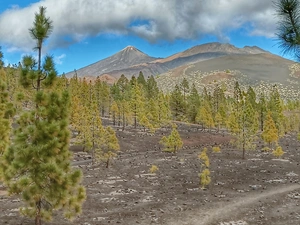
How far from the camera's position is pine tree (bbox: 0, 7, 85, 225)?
1460cm

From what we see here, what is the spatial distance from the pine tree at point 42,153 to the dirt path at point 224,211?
828cm

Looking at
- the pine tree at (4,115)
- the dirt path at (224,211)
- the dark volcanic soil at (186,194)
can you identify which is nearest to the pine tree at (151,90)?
the dark volcanic soil at (186,194)

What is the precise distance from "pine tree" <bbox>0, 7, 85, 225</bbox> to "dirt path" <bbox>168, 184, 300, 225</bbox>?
27.2 ft

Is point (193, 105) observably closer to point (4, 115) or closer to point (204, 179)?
point (204, 179)

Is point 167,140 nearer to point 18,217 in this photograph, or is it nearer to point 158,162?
point 158,162

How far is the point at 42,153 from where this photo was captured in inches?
578

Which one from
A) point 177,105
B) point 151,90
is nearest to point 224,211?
point 177,105

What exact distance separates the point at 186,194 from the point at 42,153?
17029mm

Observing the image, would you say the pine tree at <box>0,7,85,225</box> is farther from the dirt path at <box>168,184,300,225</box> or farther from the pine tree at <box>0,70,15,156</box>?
the pine tree at <box>0,70,15,156</box>

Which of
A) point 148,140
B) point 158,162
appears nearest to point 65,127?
point 158,162

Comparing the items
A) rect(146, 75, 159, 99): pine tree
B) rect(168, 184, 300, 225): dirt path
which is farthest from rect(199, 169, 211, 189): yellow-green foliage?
rect(146, 75, 159, 99): pine tree

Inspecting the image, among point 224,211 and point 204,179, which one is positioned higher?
point 204,179

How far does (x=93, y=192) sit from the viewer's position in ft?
93.8

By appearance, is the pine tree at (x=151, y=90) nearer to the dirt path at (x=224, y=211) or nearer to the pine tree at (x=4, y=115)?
the pine tree at (x=4, y=115)
